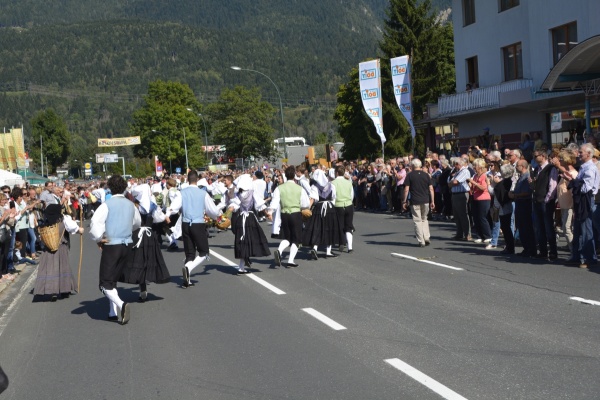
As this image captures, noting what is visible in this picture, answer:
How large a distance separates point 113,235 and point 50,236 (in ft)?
7.65

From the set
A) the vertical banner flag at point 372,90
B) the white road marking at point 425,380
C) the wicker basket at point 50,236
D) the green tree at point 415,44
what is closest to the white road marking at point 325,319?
the white road marking at point 425,380

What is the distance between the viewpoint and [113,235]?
409 inches

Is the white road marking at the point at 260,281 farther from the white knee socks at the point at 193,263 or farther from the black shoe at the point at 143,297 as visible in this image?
the black shoe at the point at 143,297

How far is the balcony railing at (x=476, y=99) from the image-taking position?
104ft

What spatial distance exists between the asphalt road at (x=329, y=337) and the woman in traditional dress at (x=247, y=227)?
448 mm

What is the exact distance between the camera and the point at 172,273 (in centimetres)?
1517

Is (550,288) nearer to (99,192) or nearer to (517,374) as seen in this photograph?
(517,374)

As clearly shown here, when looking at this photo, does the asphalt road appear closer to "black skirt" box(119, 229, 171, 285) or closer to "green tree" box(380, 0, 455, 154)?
"black skirt" box(119, 229, 171, 285)

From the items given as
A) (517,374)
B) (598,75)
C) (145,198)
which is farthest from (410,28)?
(517,374)

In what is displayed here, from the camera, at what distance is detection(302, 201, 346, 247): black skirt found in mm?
15641

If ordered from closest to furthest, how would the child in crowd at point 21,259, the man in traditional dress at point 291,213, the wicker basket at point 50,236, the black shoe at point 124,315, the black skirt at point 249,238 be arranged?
the black shoe at point 124,315, the wicker basket at point 50,236, the black skirt at point 249,238, the man in traditional dress at point 291,213, the child in crowd at point 21,259

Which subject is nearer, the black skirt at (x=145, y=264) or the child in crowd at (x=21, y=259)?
the black skirt at (x=145, y=264)

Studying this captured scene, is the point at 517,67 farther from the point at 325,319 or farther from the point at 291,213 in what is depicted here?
the point at 325,319

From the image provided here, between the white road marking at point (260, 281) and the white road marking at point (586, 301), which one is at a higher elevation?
the white road marking at point (586, 301)
